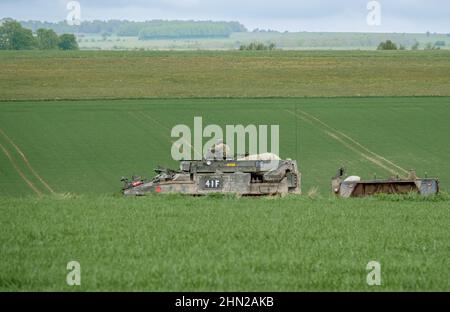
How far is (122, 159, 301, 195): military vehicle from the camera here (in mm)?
33562

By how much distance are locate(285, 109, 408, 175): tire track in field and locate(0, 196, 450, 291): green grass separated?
39.4ft

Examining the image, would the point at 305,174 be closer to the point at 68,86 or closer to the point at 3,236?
the point at 3,236

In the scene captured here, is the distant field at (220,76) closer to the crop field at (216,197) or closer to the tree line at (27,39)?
the crop field at (216,197)

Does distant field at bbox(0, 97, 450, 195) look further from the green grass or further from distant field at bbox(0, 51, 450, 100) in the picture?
the green grass

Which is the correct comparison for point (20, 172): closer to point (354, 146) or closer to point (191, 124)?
point (191, 124)

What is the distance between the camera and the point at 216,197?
32.8m

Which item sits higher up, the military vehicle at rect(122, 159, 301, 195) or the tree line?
the tree line

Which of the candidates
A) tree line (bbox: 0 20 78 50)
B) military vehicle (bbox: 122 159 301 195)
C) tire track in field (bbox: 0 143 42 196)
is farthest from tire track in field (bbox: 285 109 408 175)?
tree line (bbox: 0 20 78 50)

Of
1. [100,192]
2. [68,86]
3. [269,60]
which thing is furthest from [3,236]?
[269,60]

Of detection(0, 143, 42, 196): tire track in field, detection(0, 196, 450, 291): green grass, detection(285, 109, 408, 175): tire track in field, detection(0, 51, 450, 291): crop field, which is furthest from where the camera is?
detection(285, 109, 408, 175): tire track in field

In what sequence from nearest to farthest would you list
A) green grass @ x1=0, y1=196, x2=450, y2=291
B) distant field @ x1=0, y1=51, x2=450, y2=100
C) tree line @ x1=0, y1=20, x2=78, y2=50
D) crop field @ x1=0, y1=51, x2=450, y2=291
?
1. green grass @ x1=0, y1=196, x2=450, y2=291
2. crop field @ x1=0, y1=51, x2=450, y2=291
3. distant field @ x1=0, y1=51, x2=450, y2=100
4. tree line @ x1=0, y1=20, x2=78, y2=50

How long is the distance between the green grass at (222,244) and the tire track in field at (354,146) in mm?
12008

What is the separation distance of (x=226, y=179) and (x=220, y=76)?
149 ft

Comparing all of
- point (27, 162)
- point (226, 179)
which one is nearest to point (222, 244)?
point (226, 179)
